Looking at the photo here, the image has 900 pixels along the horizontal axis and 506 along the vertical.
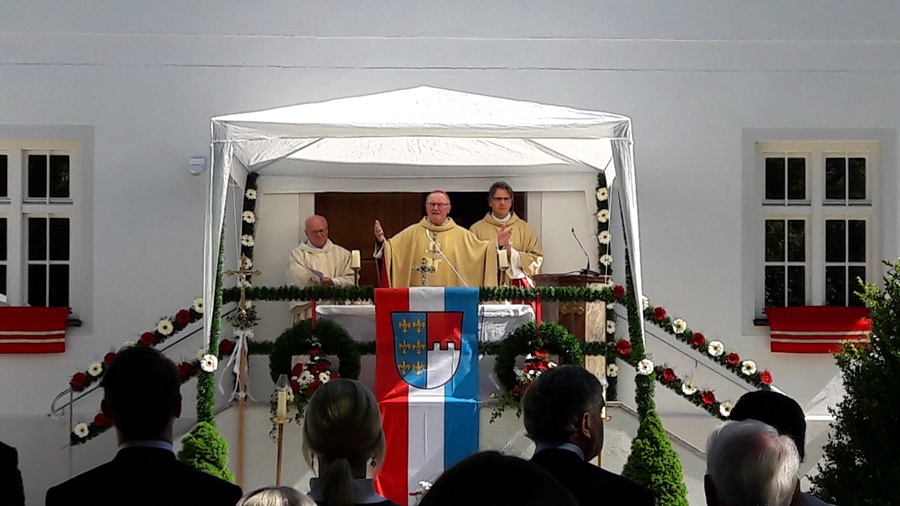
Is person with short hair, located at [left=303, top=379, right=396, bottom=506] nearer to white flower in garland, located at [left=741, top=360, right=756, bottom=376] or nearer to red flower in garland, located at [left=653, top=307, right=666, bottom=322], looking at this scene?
red flower in garland, located at [left=653, top=307, right=666, bottom=322]

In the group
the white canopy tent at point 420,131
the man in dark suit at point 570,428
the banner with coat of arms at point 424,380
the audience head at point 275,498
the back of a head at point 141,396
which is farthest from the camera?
the banner with coat of arms at point 424,380

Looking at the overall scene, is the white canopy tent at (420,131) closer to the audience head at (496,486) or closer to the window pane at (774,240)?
the window pane at (774,240)

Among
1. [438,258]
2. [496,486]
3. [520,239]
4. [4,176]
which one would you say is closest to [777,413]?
[496,486]

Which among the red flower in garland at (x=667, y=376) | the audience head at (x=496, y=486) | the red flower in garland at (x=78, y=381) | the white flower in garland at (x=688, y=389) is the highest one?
the audience head at (x=496, y=486)

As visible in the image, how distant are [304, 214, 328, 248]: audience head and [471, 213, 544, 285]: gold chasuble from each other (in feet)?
4.69

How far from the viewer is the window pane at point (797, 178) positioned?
37.4ft

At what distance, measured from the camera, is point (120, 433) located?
3730 millimetres

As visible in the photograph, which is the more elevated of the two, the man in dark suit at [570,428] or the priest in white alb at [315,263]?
the priest in white alb at [315,263]

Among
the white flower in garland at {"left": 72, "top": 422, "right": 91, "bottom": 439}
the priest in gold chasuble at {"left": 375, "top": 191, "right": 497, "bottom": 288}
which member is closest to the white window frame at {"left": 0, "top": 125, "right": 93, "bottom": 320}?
the white flower in garland at {"left": 72, "top": 422, "right": 91, "bottom": 439}

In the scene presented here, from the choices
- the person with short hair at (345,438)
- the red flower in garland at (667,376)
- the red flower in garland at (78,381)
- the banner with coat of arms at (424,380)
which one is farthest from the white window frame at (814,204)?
the person with short hair at (345,438)

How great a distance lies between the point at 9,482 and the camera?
12.5 ft

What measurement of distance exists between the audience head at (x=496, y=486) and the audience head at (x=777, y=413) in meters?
2.13

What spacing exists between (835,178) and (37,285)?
302 inches

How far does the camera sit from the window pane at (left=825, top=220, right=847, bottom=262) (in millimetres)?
11438
